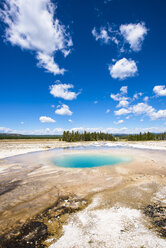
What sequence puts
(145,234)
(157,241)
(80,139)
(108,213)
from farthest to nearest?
(80,139) → (108,213) → (145,234) → (157,241)

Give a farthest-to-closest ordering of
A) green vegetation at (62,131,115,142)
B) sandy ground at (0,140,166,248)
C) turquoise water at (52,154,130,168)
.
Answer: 1. green vegetation at (62,131,115,142)
2. turquoise water at (52,154,130,168)
3. sandy ground at (0,140,166,248)

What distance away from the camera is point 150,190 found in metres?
8.96

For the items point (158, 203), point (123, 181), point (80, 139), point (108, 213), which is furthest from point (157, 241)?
point (80, 139)

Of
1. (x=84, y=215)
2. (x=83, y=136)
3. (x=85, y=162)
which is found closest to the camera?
(x=84, y=215)

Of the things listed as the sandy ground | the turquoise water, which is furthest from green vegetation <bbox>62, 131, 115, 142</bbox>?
the sandy ground

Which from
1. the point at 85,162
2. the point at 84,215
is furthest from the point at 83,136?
the point at 84,215

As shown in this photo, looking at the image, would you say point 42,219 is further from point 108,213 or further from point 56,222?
point 108,213

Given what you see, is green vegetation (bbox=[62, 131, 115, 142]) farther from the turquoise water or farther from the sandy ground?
the sandy ground

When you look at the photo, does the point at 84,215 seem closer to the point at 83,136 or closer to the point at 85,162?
the point at 85,162

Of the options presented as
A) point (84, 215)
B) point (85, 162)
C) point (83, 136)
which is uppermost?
point (83, 136)

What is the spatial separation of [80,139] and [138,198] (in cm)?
10013

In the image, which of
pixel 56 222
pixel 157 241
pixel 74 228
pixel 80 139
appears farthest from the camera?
pixel 80 139

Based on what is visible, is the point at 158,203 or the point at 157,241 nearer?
the point at 157,241

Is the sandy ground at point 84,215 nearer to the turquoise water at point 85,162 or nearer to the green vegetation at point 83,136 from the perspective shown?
the turquoise water at point 85,162
